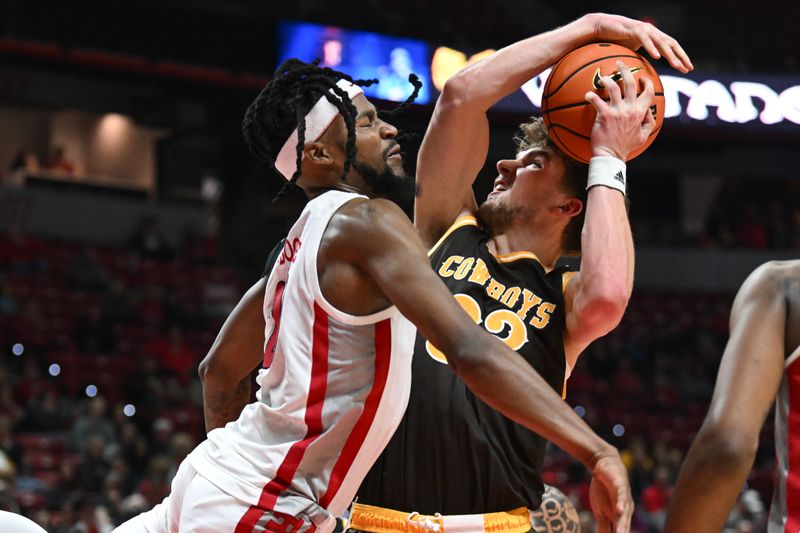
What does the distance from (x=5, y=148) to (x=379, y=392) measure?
697 inches

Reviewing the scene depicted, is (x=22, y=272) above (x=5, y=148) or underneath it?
underneath

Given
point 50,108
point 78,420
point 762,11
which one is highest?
point 762,11

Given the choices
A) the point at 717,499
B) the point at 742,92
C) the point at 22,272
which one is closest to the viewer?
the point at 717,499

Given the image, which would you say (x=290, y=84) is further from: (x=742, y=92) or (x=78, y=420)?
(x=742, y=92)

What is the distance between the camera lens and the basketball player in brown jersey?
7.76 feet

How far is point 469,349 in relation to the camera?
8.10ft

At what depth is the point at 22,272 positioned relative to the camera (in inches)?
574

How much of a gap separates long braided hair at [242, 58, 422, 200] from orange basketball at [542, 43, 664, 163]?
0.67 m

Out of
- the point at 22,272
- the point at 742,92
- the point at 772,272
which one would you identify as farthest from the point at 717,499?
the point at 742,92

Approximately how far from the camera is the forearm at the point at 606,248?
306 centimetres

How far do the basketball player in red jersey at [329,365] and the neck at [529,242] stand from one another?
80 cm

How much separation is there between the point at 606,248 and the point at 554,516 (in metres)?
1.05

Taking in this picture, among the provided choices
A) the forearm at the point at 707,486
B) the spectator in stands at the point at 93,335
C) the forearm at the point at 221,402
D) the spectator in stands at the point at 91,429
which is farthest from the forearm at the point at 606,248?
the spectator in stands at the point at 93,335

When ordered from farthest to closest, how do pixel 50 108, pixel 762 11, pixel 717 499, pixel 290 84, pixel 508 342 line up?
pixel 762 11, pixel 50 108, pixel 508 342, pixel 290 84, pixel 717 499
